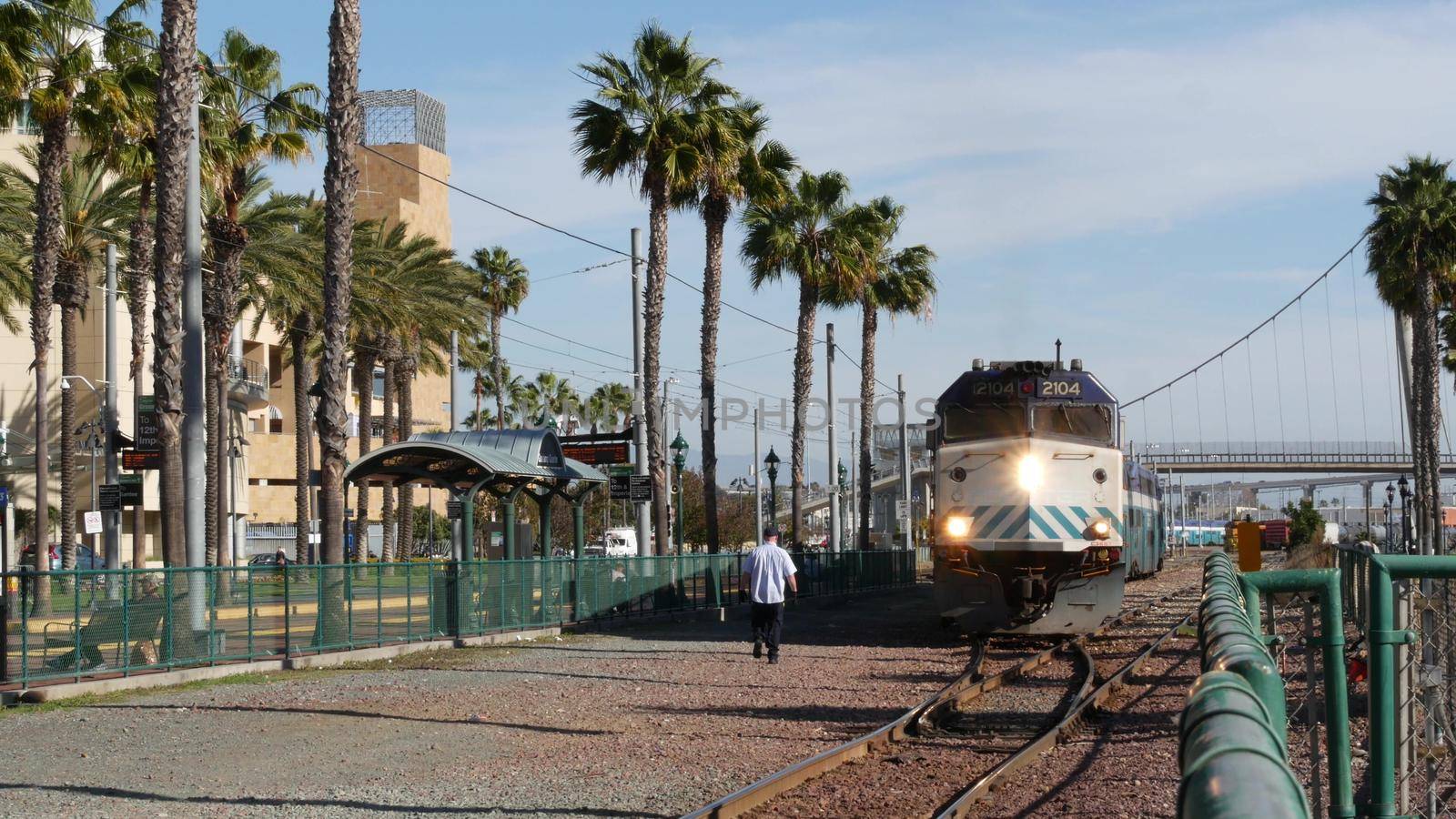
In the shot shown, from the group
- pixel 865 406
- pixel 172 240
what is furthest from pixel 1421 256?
pixel 172 240

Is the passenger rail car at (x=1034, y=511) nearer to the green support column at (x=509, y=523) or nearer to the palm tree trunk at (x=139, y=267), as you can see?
the green support column at (x=509, y=523)

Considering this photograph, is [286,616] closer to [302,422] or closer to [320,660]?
[320,660]

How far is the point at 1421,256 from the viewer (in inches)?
1984

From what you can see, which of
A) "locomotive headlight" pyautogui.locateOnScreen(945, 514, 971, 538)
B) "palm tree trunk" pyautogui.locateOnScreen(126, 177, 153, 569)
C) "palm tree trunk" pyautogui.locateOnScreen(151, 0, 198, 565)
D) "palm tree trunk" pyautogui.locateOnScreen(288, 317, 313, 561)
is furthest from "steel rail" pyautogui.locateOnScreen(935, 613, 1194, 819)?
"palm tree trunk" pyautogui.locateOnScreen(288, 317, 313, 561)

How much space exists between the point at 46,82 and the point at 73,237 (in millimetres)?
7566

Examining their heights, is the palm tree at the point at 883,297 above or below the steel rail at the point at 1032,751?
above

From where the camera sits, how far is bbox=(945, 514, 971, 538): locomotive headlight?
21.5 m

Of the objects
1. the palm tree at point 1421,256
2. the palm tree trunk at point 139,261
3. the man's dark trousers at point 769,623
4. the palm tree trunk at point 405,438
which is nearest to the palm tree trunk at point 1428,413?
the palm tree at point 1421,256

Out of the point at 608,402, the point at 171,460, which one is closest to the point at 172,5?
the point at 171,460

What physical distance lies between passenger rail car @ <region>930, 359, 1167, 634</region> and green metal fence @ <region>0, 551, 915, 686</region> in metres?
8.21

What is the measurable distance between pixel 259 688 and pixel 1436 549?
40.2 meters

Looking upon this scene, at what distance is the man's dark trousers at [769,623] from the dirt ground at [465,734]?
328 millimetres

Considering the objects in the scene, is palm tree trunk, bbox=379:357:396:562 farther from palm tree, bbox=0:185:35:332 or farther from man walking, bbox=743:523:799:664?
man walking, bbox=743:523:799:664

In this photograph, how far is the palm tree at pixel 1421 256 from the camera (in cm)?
5012
